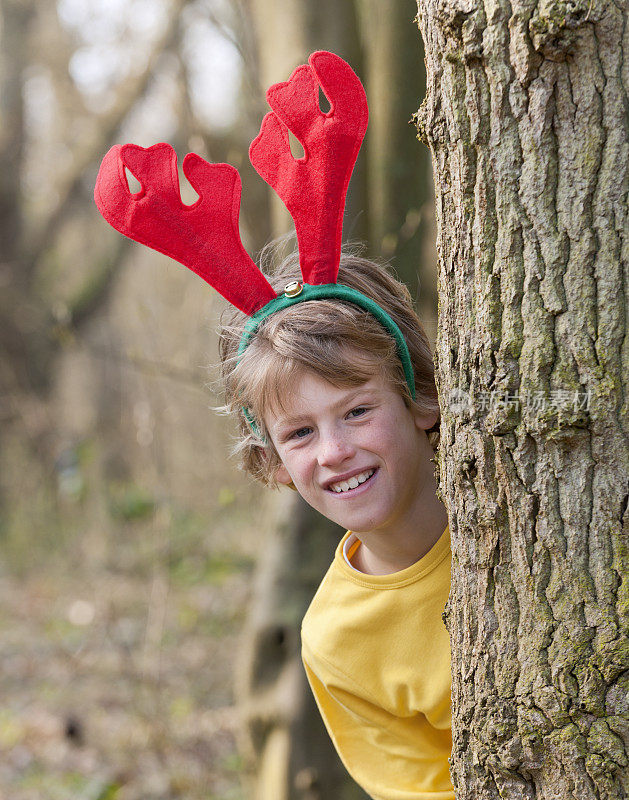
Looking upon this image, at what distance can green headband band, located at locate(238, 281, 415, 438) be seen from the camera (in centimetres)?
178

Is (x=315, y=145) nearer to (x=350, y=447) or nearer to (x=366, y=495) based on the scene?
(x=350, y=447)

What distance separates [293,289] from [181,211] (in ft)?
0.96

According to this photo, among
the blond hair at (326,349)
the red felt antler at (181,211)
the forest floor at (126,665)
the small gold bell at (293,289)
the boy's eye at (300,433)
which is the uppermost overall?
the red felt antler at (181,211)

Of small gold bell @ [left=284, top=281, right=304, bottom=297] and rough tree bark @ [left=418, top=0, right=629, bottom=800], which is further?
small gold bell @ [left=284, top=281, right=304, bottom=297]

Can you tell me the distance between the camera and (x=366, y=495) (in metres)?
1.74

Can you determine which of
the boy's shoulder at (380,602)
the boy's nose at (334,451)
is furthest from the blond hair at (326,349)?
the boy's shoulder at (380,602)

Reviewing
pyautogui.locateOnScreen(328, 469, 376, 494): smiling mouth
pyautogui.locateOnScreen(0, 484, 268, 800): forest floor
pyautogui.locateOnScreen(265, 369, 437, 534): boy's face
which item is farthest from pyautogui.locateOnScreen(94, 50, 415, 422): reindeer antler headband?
→ pyautogui.locateOnScreen(0, 484, 268, 800): forest floor

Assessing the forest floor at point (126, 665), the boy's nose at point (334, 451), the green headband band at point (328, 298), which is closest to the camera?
the boy's nose at point (334, 451)

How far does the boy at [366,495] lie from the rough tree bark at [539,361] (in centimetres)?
37

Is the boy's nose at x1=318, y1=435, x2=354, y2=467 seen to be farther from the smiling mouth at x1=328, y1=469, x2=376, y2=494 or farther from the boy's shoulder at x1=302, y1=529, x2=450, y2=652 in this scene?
the boy's shoulder at x1=302, y1=529, x2=450, y2=652

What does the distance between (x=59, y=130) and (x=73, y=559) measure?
437 centimetres

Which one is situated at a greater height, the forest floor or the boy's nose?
the boy's nose

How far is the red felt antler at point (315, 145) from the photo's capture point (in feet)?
5.15

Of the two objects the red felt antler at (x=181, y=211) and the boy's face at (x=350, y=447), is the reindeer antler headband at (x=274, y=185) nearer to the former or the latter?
the red felt antler at (x=181, y=211)
